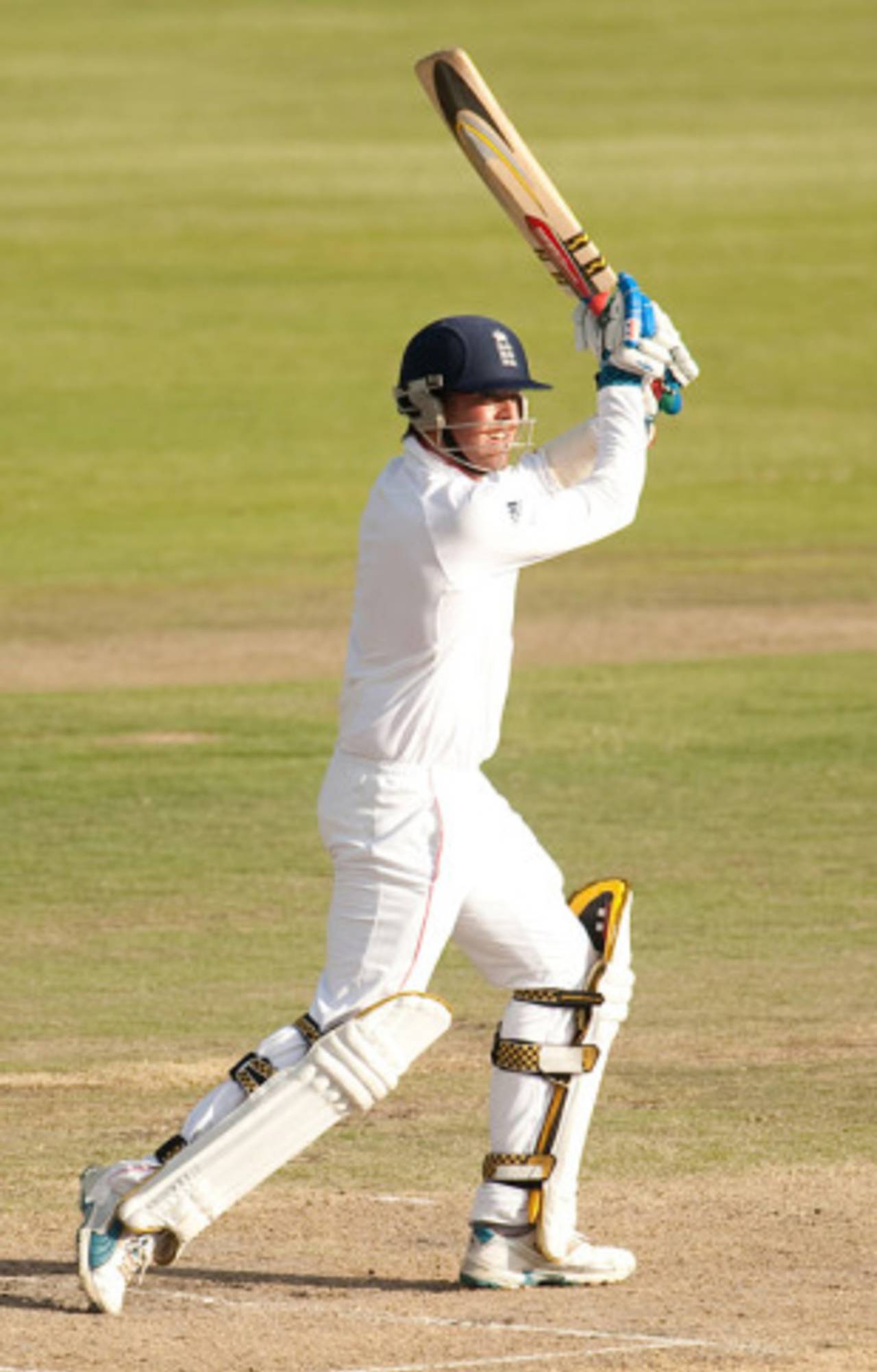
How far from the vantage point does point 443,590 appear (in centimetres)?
630

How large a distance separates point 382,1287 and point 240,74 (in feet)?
Answer: 158

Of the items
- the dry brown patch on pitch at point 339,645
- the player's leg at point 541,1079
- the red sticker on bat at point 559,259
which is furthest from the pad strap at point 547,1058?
the dry brown patch on pitch at point 339,645

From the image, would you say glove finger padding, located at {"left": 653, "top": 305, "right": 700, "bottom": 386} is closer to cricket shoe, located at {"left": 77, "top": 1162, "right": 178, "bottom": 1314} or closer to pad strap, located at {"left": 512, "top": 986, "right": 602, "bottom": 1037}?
pad strap, located at {"left": 512, "top": 986, "right": 602, "bottom": 1037}

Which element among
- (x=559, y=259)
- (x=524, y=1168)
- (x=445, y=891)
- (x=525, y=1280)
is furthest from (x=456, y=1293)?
(x=559, y=259)

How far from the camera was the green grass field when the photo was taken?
9250mm

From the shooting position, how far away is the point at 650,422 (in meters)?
6.70

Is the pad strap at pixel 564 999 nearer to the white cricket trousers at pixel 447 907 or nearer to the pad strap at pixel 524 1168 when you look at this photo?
the white cricket trousers at pixel 447 907

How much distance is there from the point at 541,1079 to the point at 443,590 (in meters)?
1.08

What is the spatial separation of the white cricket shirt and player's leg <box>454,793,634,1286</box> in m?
0.24

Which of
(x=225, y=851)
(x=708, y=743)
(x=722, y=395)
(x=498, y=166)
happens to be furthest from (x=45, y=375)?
(x=498, y=166)

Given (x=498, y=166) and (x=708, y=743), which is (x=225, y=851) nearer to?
(x=708, y=743)

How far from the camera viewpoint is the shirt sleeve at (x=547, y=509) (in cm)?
628

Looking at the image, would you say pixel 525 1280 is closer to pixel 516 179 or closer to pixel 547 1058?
pixel 547 1058

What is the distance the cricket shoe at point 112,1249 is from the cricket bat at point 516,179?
A: 2457mm
